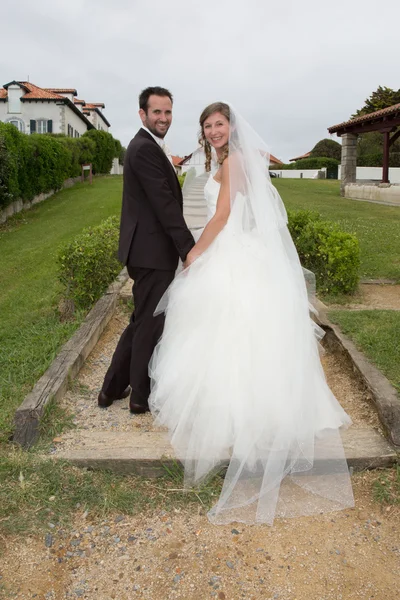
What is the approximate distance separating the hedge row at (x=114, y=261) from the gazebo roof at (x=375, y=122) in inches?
529

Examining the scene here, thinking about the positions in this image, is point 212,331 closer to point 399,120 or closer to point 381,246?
point 381,246

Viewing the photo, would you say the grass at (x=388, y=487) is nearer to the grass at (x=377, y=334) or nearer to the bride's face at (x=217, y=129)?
the grass at (x=377, y=334)

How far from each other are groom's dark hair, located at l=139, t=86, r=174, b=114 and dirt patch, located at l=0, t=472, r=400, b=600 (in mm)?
2498

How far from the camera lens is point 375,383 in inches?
152

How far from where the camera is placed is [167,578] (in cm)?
240

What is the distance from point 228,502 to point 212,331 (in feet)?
3.26

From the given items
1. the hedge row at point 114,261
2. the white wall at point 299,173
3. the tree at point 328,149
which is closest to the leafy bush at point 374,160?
the white wall at point 299,173

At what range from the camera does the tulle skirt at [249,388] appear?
2.93 metres

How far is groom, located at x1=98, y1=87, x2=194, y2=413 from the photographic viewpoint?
3.37 metres

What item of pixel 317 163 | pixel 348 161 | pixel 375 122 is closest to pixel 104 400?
pixel 375 122

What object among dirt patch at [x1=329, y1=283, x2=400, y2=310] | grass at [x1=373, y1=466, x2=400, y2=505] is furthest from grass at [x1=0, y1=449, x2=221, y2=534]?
dirt patch at [x1=329, y1=283, x2=400, y2=310]

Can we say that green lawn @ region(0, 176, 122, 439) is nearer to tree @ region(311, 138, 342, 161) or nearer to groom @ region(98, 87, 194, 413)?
groom @ region(98, 87, 194, 413)

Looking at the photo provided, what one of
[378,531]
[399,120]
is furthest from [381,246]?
[399,120]

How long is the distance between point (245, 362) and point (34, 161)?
2205cm
